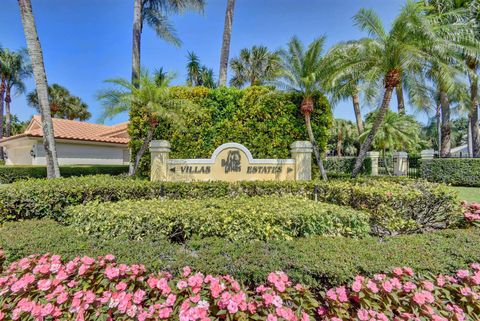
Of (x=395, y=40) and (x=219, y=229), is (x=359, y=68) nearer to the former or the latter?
(x=395, y=40)

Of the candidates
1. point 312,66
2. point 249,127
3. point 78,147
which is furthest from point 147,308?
point 78,147

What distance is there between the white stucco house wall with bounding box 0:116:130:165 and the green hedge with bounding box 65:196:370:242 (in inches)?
680

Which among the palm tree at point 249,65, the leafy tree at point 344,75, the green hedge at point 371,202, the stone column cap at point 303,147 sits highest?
the palm tree at point 249,65

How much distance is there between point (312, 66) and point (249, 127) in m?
3.61

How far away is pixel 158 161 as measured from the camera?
31.9 ft

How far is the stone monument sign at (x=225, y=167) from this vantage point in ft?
31.4

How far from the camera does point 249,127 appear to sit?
35.0 ft

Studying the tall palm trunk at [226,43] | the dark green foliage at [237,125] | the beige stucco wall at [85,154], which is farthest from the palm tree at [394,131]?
the beige stucco wall at [85,154]

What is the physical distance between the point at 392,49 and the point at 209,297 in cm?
1012

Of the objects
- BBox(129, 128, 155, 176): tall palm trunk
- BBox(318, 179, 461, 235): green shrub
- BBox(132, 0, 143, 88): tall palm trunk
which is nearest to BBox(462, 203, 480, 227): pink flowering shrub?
BBox(318, 179, 461, 235): green shrub

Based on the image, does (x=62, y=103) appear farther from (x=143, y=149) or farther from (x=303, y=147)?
(x=303, y=147)

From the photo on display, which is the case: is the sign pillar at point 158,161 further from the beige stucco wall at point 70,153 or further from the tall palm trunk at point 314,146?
the beige stucco wall at point 70,153

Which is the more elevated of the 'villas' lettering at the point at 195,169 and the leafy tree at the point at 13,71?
the leafy tree at the point at 13,71

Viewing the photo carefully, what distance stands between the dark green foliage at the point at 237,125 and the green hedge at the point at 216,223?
606 cm
